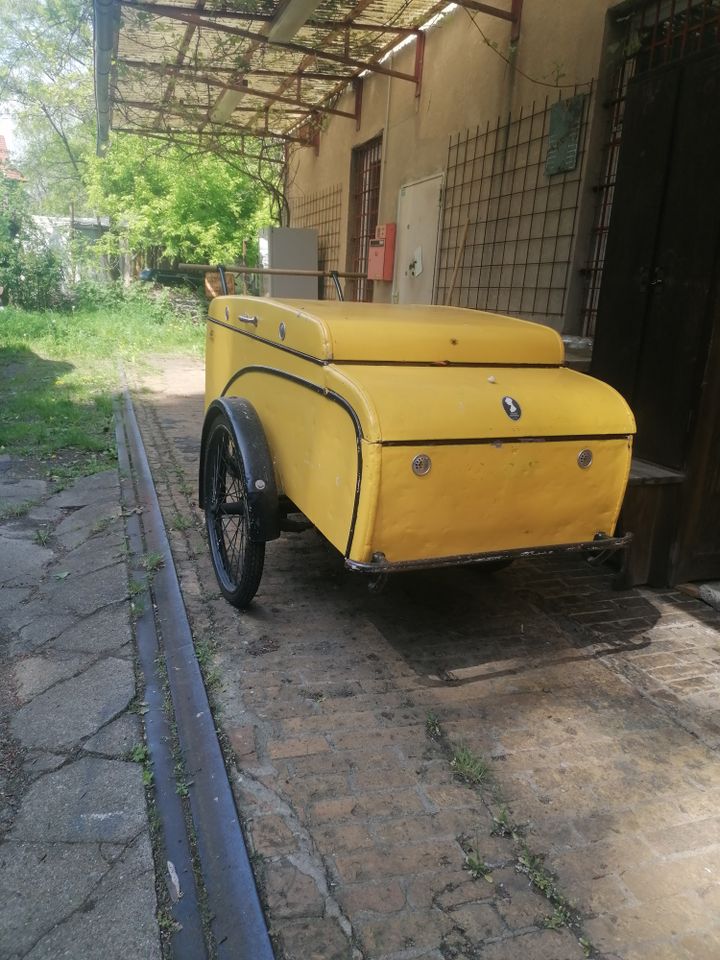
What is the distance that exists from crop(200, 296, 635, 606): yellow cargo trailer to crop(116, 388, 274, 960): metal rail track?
1.47ft

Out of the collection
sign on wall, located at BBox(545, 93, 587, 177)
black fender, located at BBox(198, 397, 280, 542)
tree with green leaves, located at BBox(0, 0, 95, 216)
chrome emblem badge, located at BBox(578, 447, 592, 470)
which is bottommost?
black fender, located at BBox(198, 397, 280, 542)

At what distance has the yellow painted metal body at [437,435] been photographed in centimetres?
244

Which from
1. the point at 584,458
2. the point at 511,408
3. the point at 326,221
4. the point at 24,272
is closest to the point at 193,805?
the point at 511,408

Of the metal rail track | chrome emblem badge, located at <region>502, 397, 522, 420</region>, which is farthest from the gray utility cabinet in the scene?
chrome emblem badge, located at <region>502, 397, 522, 420</region>

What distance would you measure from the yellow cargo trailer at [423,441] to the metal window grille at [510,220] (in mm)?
2549

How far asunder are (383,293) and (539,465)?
266 inches

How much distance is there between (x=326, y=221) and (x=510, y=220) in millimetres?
6009

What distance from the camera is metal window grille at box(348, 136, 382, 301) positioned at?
31.9ft

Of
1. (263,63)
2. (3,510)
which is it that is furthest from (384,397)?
(263,63)

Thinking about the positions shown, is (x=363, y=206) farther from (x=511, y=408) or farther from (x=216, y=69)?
(x=511, y=408)

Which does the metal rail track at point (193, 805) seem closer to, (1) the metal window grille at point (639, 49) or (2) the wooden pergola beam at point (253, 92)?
(1) the metal window grille at point (639, 49)

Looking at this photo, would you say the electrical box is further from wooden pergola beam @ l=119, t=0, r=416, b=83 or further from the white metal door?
wooden pergola beam @ l=119, t=0, r=416, b=83

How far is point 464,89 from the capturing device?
692cm

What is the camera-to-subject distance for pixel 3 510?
485cm
